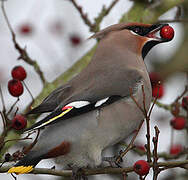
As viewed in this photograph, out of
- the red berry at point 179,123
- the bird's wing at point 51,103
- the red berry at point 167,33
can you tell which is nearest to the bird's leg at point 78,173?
the bird's wing at point 51,103

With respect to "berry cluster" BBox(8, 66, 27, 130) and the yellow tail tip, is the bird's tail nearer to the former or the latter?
the yellow tail tip

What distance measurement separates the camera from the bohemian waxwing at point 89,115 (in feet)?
10.1

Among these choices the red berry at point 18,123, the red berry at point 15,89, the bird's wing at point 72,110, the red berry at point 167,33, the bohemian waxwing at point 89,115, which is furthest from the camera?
the red berry at point 167,33

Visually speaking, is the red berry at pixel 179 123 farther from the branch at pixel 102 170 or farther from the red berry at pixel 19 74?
the red berry at pixel 19 74

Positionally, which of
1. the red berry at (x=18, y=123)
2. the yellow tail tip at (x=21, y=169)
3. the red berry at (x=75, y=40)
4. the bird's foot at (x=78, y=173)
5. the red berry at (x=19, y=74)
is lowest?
the yellow tail tip at (x=21, y=169)

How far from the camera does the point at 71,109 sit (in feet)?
10.1

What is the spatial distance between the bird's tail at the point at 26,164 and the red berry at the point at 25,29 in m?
2.50

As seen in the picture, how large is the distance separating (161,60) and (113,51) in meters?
1.41

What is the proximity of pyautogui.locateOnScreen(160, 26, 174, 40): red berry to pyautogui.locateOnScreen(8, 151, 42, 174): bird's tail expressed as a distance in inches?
48.2

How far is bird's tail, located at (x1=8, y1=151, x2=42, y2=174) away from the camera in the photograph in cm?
282

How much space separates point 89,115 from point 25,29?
239cm

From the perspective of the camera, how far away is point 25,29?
534 cm

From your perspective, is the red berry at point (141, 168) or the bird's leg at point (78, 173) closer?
the red berry at point (141, 168)

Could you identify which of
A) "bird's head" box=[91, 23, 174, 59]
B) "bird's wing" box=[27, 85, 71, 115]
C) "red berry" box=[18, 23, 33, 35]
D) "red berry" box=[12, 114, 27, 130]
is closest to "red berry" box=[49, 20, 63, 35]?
"red berry" box=[18, 23, 33, 35]
